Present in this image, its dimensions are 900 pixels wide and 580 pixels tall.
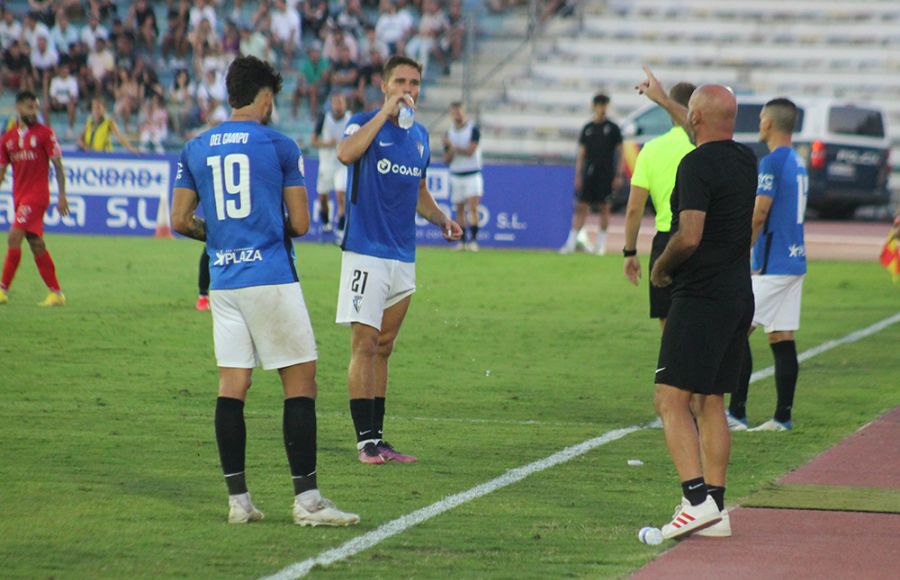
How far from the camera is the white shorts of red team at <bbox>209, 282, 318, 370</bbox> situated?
24.2ft

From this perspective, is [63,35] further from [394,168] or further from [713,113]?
[713,113]

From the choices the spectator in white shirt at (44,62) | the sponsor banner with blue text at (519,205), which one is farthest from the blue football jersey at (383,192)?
the spectator in white shirt at (44,62)

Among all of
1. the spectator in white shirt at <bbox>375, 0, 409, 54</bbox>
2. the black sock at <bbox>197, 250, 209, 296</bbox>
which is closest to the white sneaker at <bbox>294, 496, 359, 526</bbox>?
the black sock at <bbox>197, 250, 209, 296</bbox>

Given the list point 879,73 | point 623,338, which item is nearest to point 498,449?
point 623,338

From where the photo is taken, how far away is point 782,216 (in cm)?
1031

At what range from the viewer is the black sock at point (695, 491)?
7.26m

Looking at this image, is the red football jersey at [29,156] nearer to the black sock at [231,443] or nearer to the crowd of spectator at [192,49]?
the black sock at [231,443]

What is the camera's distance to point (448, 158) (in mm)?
25328

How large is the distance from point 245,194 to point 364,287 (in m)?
1.78

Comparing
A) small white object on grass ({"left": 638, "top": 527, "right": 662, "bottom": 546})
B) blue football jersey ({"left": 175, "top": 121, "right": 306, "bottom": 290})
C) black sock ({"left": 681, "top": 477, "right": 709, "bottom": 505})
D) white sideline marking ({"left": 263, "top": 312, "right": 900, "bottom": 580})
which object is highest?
blue football jersey ({"left": 175, "top": 121, "right": 306, "bottom": 290})

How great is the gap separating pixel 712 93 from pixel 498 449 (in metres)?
2.98

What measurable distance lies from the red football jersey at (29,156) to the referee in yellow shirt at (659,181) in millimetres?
8636

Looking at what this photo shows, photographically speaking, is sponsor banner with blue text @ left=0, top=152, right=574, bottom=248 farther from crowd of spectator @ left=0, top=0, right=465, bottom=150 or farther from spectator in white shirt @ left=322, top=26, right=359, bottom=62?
spectator in white shirt @ left=322, top=26, right=359, bottom=62

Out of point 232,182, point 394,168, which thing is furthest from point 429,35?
point 232,182
